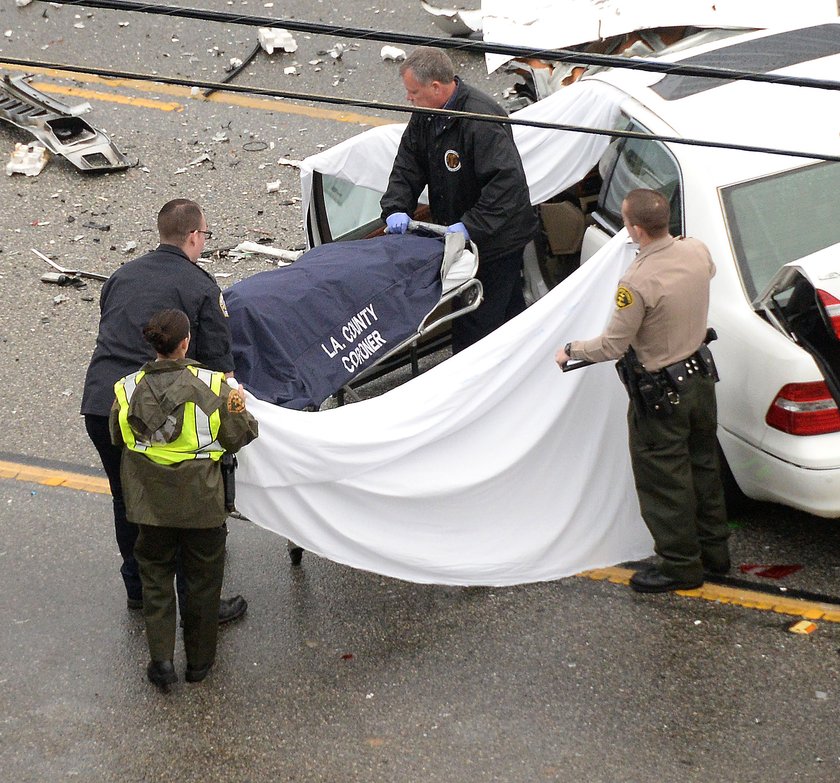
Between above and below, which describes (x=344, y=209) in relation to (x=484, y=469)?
above

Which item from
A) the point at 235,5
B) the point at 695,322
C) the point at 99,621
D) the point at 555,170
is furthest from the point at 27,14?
the point at 695,322

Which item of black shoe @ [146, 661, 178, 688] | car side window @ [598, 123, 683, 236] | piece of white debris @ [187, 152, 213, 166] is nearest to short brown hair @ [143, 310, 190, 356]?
black shoe @ [146, 661, 178, 688]

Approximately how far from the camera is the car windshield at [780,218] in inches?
211

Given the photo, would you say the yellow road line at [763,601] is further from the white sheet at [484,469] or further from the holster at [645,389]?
the holster at [645,389]

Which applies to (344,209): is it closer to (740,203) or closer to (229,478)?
(740,203)

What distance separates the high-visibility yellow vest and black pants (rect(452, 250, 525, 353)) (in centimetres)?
209

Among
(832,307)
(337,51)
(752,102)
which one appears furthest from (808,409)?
(337,51)

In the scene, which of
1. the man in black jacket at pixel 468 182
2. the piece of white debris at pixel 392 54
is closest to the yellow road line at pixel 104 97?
the piece of white debris at pixel 392 54

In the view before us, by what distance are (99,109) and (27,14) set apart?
2.58 metres

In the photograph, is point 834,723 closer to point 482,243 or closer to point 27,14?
point 482,243

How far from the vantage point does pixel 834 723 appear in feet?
15.0

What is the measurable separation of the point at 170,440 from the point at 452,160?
2.53 metres

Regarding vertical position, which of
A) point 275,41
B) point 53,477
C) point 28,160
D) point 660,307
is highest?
point 275,41

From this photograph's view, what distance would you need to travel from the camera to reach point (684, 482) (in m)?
5.13
